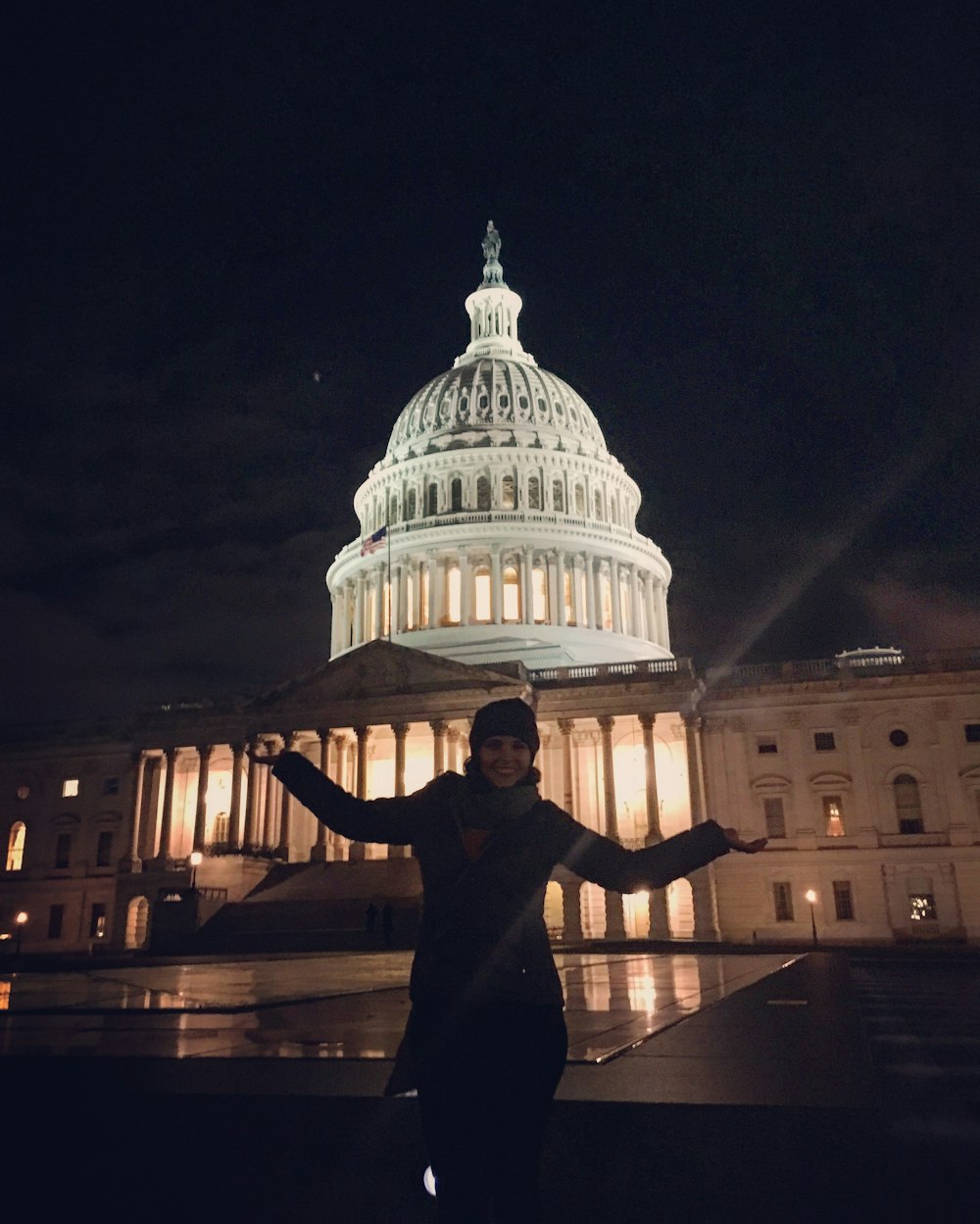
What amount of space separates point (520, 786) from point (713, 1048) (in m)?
6.06

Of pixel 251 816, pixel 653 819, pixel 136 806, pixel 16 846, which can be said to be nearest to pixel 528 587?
pixel 653 819

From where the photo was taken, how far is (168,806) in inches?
2724

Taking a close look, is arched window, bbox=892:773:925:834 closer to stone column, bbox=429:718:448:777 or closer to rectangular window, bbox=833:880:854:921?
rectangular window, bbox=833:880:854:921

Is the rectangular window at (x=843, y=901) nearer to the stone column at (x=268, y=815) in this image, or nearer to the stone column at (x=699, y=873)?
the stone column at (x=699, y=873)

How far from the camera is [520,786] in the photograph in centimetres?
530

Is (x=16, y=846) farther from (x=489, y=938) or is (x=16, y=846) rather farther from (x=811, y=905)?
(x=489, y=938)

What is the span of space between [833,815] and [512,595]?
3181 cm

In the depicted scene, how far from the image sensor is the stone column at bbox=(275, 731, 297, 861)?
64.2 metres

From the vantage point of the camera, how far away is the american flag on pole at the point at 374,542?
3319 inches

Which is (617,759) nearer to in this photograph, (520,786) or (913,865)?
(913,865)

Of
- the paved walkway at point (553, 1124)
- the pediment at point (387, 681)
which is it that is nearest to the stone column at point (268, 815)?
the pediment at point (387, 681)

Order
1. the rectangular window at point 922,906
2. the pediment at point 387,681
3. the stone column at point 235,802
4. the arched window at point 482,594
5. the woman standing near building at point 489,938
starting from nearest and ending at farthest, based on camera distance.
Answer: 1. the woman standing near building at point 489,938
2. the rectangular window at point 922,906
3. the pediment at point 387,681
4. the stone column at point 235,802
5. the arched window at point 482,594

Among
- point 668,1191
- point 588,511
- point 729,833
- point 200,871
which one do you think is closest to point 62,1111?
point 668,1191

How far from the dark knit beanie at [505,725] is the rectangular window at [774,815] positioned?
6432 centimetres
